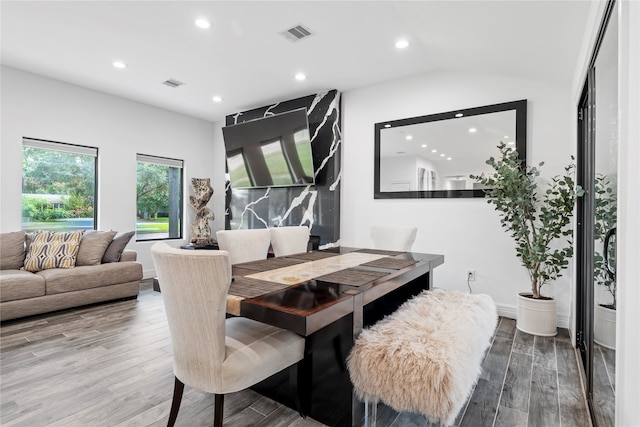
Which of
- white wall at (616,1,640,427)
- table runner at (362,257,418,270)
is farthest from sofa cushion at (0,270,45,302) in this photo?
white wall at (616,1,640,427)

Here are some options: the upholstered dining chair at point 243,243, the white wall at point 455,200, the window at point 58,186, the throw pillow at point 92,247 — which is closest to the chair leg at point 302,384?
the upholstered dining chair at point 243,243

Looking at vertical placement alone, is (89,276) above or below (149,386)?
above

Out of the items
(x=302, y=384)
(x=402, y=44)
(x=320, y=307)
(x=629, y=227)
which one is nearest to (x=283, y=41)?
(x=402, y=44)

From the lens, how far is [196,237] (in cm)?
562

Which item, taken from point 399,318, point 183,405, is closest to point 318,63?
point 399,318

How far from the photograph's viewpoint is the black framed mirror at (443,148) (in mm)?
3396

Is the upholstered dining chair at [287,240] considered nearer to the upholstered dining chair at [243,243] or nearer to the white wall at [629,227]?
the upholstered dining chair at [243,243]

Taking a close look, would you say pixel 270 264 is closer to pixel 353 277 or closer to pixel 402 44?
pixel 353 277

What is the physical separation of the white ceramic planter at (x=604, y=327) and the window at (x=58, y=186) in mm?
5547

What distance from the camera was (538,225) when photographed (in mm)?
3256

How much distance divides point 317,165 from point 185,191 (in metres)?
2.65

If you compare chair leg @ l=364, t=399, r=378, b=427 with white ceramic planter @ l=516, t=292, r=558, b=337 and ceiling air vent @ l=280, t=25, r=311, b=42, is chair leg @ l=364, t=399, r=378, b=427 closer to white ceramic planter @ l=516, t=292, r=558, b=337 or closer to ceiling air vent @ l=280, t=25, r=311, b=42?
white ceramic planter @ l=516, t=292, r=558, b=337

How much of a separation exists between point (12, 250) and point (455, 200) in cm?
487

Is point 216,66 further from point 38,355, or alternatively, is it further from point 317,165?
point 38,355
